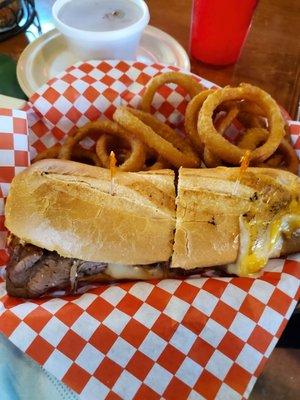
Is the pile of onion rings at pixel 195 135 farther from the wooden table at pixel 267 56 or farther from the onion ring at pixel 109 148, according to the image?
the wooden table at pixel 267 56

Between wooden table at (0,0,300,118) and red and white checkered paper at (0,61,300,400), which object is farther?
wooden table at (0,0,300,118)

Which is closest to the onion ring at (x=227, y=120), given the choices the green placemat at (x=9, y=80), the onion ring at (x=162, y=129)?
the onion ring at (x=162, y=129)

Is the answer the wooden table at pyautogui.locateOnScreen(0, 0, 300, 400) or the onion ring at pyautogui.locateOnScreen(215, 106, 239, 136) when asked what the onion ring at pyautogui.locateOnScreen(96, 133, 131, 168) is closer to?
the onion ring at pyautogui.locateOnScreen(215, 106, 239, 136)

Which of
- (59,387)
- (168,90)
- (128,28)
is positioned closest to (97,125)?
(168,90)

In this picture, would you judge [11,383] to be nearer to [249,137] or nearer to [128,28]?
[249,137]

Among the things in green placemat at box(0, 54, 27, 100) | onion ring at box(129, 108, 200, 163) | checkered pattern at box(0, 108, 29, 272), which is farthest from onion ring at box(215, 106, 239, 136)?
green placemat at box(0, 54, 27, 100)

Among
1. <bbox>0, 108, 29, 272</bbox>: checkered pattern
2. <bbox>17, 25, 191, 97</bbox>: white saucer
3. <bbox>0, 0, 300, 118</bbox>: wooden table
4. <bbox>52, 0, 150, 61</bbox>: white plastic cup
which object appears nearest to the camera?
<bbox>0, 108, 29, 272</bbox>: checkered pattern

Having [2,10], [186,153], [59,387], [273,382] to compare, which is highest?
[2,10]
